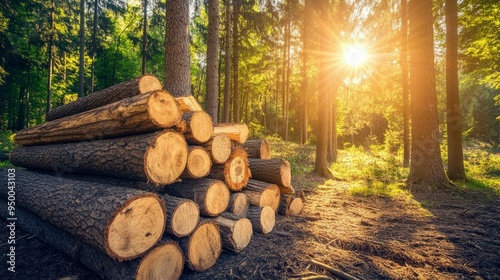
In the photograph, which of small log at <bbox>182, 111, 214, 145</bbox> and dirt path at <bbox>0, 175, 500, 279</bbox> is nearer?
dirt path at <bbox>0, 175, 500, 279</bbox>

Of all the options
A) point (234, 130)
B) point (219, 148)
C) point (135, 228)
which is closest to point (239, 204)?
point (219, 148)

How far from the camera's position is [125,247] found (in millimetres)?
2299

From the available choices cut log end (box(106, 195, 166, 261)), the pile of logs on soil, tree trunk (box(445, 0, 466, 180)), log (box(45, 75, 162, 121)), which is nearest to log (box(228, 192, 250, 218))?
the pile of logs on soil

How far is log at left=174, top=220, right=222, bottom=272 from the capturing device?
279 cm

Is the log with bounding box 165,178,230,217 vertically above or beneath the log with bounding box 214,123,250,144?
beneath

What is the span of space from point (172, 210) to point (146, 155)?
704mm

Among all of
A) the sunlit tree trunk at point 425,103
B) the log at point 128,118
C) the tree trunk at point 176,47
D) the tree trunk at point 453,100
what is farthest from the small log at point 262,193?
the tree trunk at point 453,100

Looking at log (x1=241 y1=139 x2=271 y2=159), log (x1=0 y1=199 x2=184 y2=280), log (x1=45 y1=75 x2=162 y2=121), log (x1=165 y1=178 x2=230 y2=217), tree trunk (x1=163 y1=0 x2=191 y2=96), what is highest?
tree trunk (x1=163 y1=0 x2=191 y2=96)

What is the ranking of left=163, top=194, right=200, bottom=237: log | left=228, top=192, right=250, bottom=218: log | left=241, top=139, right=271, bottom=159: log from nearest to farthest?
left=163, top=194, right=200, bottom=237: log → left=228, top=192, right=250, bottom=218: log → left=241, top=139, right=271, bottom=159: log

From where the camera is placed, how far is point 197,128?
11.2ft

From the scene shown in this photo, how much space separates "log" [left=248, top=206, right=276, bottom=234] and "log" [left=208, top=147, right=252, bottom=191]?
447 millimetres

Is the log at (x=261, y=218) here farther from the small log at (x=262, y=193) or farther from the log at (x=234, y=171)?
the log at (x=234, y=171)

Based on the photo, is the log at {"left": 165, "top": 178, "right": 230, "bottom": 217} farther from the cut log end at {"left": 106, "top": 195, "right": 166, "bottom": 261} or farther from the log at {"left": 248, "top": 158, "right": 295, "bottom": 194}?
the log at {"left": 248, "top": 158, "right": 295, "bottom": 194}

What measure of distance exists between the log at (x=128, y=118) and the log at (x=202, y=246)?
1.38m
